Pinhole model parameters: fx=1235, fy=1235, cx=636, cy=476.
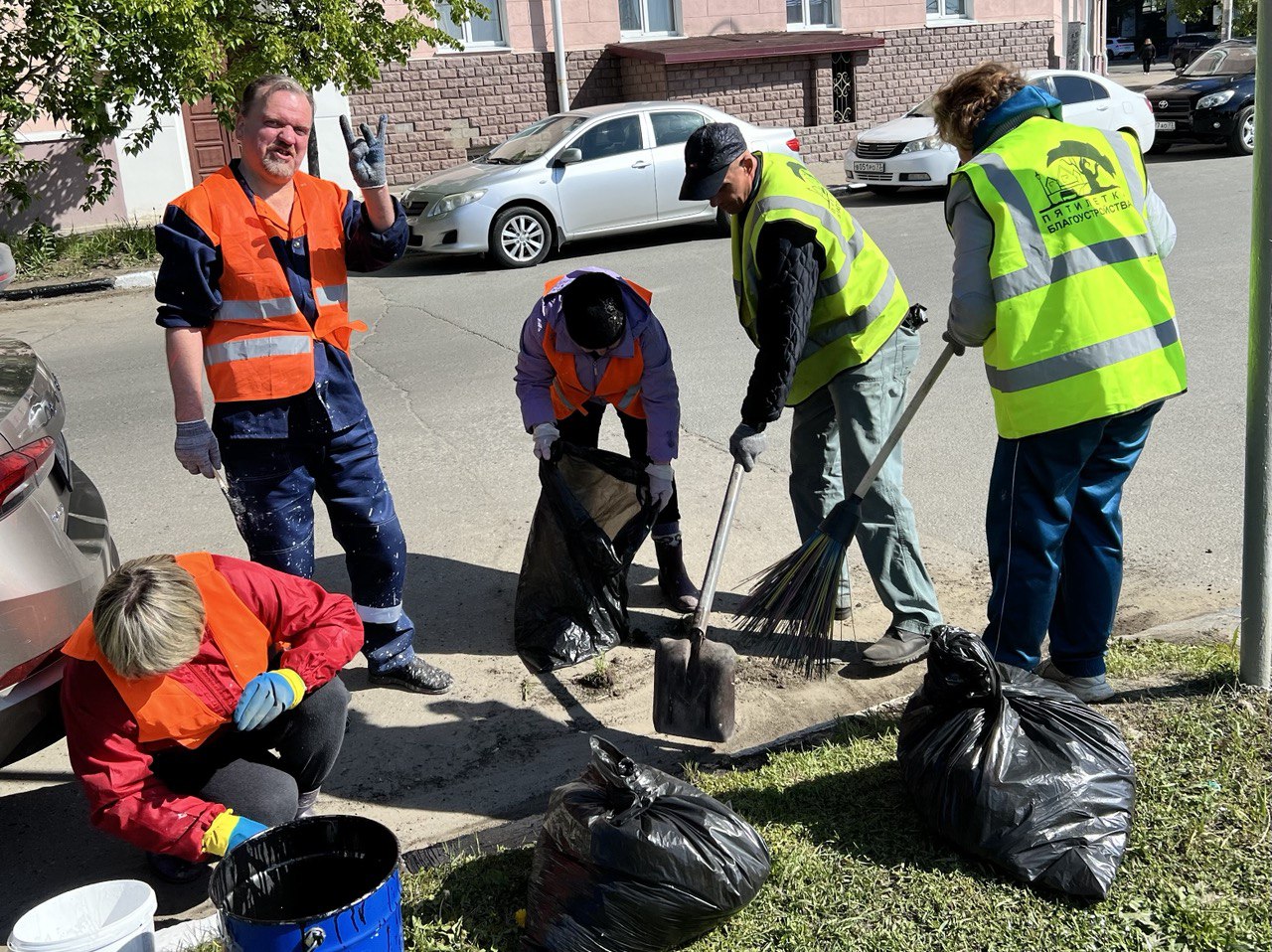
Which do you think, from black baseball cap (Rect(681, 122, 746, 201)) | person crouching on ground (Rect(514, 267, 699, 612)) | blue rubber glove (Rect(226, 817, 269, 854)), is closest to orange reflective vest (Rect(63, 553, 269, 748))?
blue rubber glove (Rect(226, 817, 269, 854))

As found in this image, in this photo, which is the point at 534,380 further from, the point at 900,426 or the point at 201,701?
the point at 201,701

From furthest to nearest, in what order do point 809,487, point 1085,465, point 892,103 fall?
point 892,103
point 809,487
point 1085,465

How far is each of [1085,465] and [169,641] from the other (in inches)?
96.7

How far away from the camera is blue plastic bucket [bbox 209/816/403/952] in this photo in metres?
2.42

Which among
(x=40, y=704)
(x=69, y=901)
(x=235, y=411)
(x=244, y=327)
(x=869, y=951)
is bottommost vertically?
(x=869, y=951)

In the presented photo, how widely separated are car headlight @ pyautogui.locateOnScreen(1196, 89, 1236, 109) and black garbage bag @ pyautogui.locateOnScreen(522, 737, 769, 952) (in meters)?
16.1

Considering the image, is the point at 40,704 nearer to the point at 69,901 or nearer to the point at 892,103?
the point at 69,901

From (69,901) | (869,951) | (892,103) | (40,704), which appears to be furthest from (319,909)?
(892,103)

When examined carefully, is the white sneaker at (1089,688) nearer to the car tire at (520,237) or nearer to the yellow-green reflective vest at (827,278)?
the yellow-green reflective vest at (827,278)

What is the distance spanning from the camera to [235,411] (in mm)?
3889

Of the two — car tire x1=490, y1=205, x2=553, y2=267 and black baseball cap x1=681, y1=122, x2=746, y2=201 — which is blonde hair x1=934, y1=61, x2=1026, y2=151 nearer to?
black baseball cap x1=681, y1=122, x2=746, y2=201

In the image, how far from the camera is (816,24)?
20922 millimetres

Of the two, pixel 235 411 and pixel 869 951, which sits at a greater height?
pixel 235 411

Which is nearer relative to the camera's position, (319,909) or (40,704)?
(319,909)
